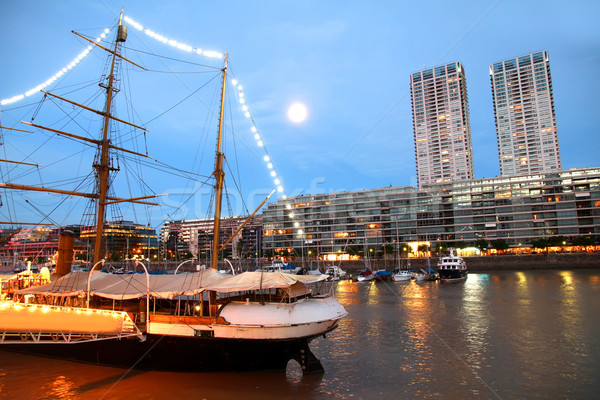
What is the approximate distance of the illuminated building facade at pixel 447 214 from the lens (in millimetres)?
118875

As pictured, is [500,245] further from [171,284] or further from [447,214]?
[171,284]

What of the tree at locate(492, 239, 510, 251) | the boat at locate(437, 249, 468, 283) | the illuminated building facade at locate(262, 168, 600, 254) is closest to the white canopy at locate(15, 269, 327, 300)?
the boat at locate(437, 249, 468, 283)

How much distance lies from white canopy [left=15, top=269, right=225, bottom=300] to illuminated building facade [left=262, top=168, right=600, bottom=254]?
8623cm

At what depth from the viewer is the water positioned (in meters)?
15.3

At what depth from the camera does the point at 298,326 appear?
643 inches

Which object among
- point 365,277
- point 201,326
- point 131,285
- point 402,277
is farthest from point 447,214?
point 201,326

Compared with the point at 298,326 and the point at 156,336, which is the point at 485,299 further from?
the point at 156,336

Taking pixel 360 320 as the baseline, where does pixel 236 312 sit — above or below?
above

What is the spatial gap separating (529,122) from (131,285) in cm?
21919

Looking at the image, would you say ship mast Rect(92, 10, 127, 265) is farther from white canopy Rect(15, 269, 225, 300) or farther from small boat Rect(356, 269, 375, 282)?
small boat Rect(356, 269, 375, 282)

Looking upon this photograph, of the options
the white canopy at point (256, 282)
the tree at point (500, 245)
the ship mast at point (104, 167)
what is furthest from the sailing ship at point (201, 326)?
the tree at point (500, 245)

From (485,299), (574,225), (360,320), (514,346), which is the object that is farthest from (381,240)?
(514,346)

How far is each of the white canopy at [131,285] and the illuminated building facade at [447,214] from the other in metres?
86.2

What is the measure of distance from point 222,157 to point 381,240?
396 feet
